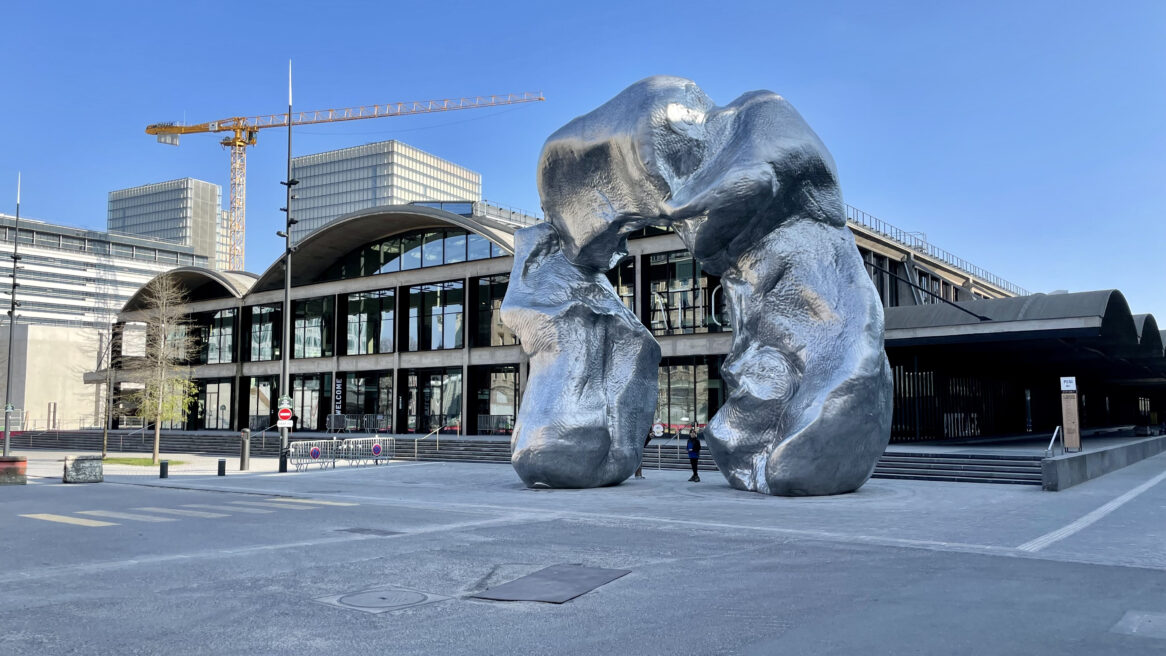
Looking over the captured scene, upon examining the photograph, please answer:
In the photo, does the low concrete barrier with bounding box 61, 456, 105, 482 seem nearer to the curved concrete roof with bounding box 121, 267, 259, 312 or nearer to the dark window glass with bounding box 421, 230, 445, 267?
the dark window glass with bounding box 421, 230, 445, 267

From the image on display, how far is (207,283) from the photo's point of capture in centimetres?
6062

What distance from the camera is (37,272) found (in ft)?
437

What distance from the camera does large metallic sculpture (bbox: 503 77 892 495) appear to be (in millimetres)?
16938

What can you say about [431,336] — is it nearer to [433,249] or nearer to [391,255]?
[433,249]

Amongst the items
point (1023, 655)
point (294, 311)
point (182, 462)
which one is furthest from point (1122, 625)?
point (294, 311)

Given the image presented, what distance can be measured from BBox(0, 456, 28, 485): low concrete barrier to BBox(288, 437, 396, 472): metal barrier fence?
308 inches

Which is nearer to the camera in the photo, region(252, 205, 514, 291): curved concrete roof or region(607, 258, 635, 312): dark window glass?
region(607, 258, 635, 312): dark window glass

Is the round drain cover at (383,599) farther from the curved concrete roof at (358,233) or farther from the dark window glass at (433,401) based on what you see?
the dark window glass at (433,401)

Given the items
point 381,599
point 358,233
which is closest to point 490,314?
point 358,233

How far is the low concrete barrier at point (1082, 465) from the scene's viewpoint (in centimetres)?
1878

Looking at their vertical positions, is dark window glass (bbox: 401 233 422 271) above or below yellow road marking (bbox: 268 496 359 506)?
above

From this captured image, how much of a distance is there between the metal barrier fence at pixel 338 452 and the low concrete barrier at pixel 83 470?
20.4 ft

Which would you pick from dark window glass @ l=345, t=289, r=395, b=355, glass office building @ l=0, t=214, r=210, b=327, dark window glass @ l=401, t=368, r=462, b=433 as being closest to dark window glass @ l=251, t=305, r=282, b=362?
dark window glass @ l=345, t=289, r=395, b=355

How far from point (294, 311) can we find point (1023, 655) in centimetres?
5435
